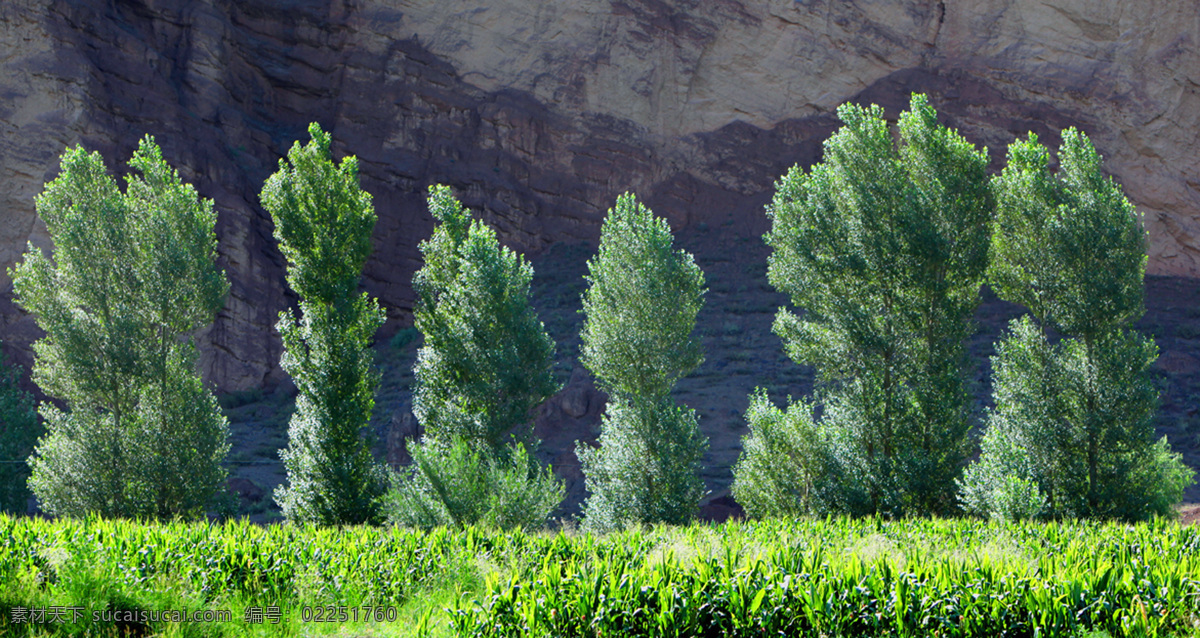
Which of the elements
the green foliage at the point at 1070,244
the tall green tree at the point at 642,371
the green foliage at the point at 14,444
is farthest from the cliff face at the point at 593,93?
the green foliage at the point at 1070,244

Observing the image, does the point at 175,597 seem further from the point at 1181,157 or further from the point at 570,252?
the point at 1181,157

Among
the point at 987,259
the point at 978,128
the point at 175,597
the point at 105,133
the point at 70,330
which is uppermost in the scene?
the point at 978,128

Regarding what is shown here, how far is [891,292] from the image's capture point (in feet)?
61.2

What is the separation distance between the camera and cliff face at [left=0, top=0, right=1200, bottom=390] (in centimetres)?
3944

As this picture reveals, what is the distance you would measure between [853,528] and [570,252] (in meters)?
32.3

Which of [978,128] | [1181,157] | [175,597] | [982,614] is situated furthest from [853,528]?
[1181,157]

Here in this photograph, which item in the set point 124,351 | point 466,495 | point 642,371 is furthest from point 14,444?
point 642,371

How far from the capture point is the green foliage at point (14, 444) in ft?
74.2

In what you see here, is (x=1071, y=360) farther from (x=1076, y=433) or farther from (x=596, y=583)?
(x=596, y=583)

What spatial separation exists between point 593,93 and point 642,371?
29696mm

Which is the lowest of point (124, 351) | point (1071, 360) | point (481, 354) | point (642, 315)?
point (124, 351)

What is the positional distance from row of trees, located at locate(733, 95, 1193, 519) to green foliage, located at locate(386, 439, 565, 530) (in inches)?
193

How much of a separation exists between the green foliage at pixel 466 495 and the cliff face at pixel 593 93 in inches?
945

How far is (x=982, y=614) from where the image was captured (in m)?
5.77
